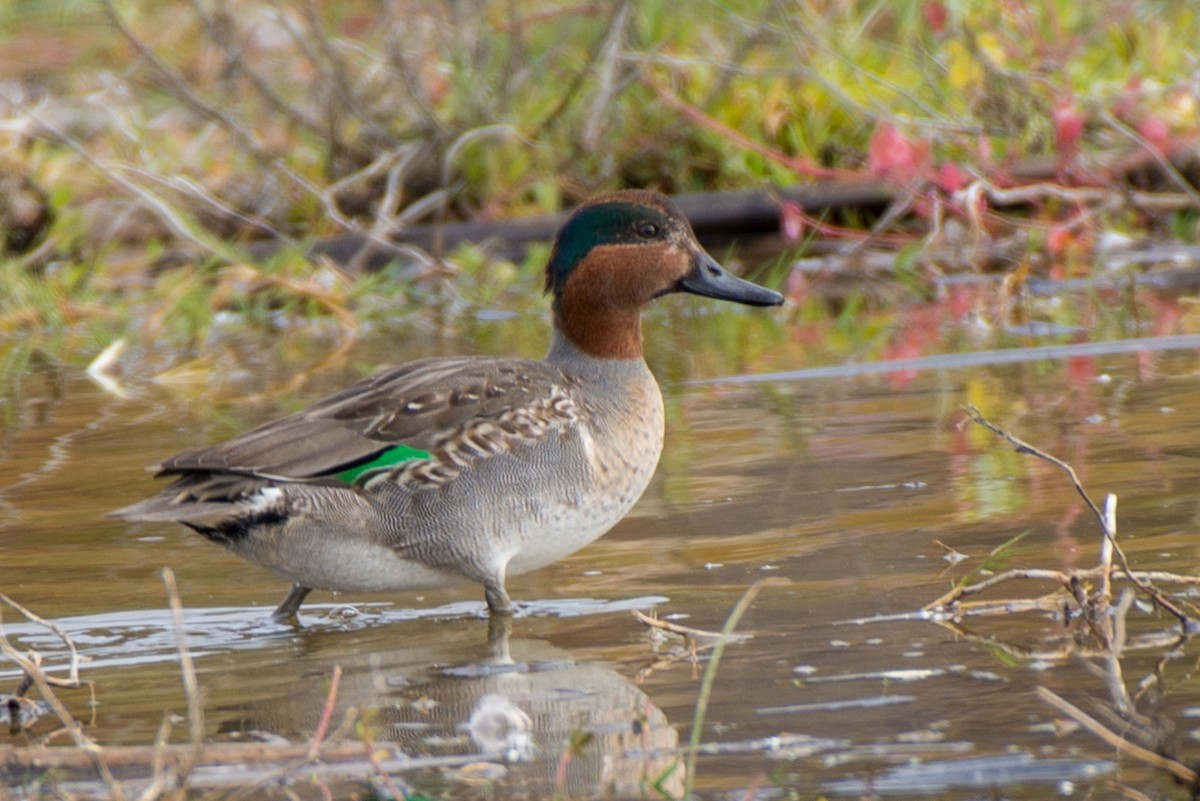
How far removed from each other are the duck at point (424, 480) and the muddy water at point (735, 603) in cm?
16

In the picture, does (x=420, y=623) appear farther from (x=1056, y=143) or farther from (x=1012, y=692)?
(x=1056, y=143)

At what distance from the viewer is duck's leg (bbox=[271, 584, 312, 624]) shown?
4855 mm

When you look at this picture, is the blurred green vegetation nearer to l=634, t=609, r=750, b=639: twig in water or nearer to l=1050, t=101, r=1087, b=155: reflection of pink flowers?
l=1050, t=101, r=1087, b=155: reflection of pink flowers

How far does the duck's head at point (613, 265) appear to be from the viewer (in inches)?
215

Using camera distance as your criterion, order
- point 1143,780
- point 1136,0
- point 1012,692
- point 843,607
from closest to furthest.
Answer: point 1143,780 → point 1012,692 → point 843,607 → point 1136,0

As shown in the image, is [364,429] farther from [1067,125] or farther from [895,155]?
[1067,125]

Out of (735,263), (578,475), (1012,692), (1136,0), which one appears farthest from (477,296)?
(1012,692)

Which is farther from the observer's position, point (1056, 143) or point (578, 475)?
point (1056, 143)

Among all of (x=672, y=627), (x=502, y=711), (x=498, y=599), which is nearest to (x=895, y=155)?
(x=498, y=599)

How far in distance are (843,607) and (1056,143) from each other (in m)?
6.35

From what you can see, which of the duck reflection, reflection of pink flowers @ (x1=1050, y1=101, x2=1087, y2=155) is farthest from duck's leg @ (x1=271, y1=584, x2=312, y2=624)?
reflection of pink flowers @ (x1=1050, y1=101, x2=1087, y2=155)

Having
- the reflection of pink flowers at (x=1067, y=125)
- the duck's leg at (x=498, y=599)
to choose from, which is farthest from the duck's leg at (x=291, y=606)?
the reflection of pink flowers at (x=1067, y=125)

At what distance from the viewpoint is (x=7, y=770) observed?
3402mm

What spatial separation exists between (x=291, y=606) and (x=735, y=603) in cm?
115
